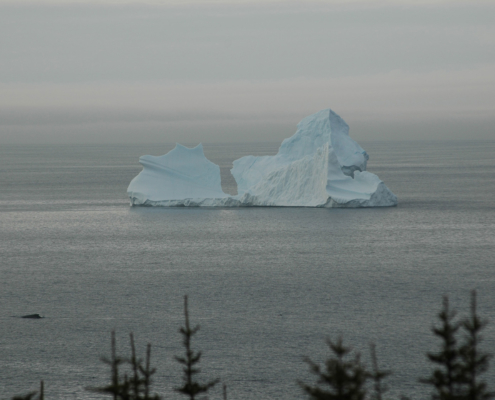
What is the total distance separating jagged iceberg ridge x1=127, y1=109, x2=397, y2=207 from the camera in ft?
158

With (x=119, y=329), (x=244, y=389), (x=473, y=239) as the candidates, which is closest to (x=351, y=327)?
(x=244, y=389)

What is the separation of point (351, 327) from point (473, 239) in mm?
19999

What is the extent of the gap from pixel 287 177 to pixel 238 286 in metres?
20.2

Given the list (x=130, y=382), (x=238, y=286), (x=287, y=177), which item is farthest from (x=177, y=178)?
(x=130, y=382)

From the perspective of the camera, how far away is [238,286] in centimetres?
2952

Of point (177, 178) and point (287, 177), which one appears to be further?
point (177, 178)

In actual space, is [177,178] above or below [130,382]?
above

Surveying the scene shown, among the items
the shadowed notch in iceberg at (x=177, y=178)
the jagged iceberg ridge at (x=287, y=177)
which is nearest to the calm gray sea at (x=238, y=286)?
the jagged iceberg ridge at (x=287, y=177)

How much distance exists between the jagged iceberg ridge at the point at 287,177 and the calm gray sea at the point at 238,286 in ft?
3.92

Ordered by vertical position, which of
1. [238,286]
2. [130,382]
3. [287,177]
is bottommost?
[130,382]

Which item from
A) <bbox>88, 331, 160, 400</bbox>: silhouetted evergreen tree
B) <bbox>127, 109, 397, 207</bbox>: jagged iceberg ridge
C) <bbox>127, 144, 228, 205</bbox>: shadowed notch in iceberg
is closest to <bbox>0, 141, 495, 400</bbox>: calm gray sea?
<bbox>127, 109, 397, 207</bbox>: jagged iceberg ridge

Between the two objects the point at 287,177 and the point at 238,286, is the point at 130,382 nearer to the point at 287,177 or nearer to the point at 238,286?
the point at 238,286

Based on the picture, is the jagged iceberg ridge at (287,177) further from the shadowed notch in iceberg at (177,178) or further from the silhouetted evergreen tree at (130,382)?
the silhouetted evergreen tree at (130,382)

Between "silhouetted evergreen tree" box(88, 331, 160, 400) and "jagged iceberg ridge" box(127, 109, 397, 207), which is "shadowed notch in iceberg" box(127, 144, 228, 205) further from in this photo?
"silhouetted evergreen tree" box(88, 331, 160, 400)
